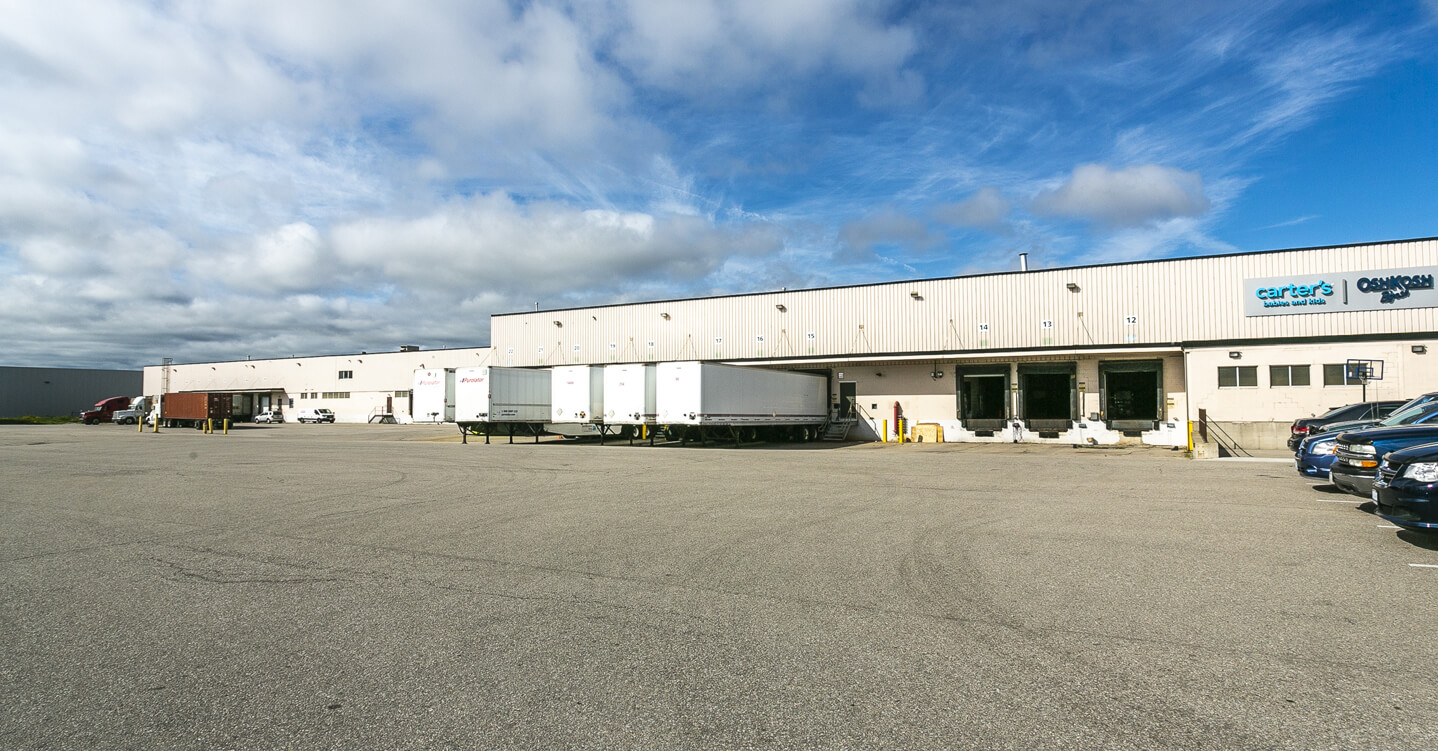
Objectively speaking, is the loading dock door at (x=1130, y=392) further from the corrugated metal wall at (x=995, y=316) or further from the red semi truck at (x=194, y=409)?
the red semi truck at (x=194, y=409)

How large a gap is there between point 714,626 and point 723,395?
23.0 meters

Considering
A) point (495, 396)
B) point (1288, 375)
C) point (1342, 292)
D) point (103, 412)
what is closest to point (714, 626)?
point (495, 396)

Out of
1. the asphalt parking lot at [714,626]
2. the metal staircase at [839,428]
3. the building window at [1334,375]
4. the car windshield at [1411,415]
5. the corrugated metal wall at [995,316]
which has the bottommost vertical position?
the asphalt parking lot at [714,626]

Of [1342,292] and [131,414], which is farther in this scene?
[131,414]

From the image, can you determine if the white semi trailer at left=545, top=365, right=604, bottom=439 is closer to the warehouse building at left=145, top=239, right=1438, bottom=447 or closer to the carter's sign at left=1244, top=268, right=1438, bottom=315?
the warehouse building at left=145, top=239, right=1438, bottom=447

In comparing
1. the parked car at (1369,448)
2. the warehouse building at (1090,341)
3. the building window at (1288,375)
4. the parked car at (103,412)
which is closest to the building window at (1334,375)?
the warehouse building at (1090,341)

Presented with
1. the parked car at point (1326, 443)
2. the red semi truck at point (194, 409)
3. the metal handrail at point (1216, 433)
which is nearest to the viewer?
the parked car at point (1326, 443)

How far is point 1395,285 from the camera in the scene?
27.8m

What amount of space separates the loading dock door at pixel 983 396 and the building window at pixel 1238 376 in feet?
26.6

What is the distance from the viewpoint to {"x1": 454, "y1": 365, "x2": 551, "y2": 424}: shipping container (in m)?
32.7

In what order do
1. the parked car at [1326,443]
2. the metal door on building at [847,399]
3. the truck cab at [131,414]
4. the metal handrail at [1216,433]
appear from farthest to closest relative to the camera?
the truck cab at [131,414] → the metal door on building at [847,399] → the metal handrail at [1216,433] → the parked car at [1326,443]

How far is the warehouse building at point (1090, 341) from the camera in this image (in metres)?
27.6

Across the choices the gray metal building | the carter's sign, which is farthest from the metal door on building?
the gray metal building

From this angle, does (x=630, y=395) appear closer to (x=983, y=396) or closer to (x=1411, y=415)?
(x=983, y=396)
